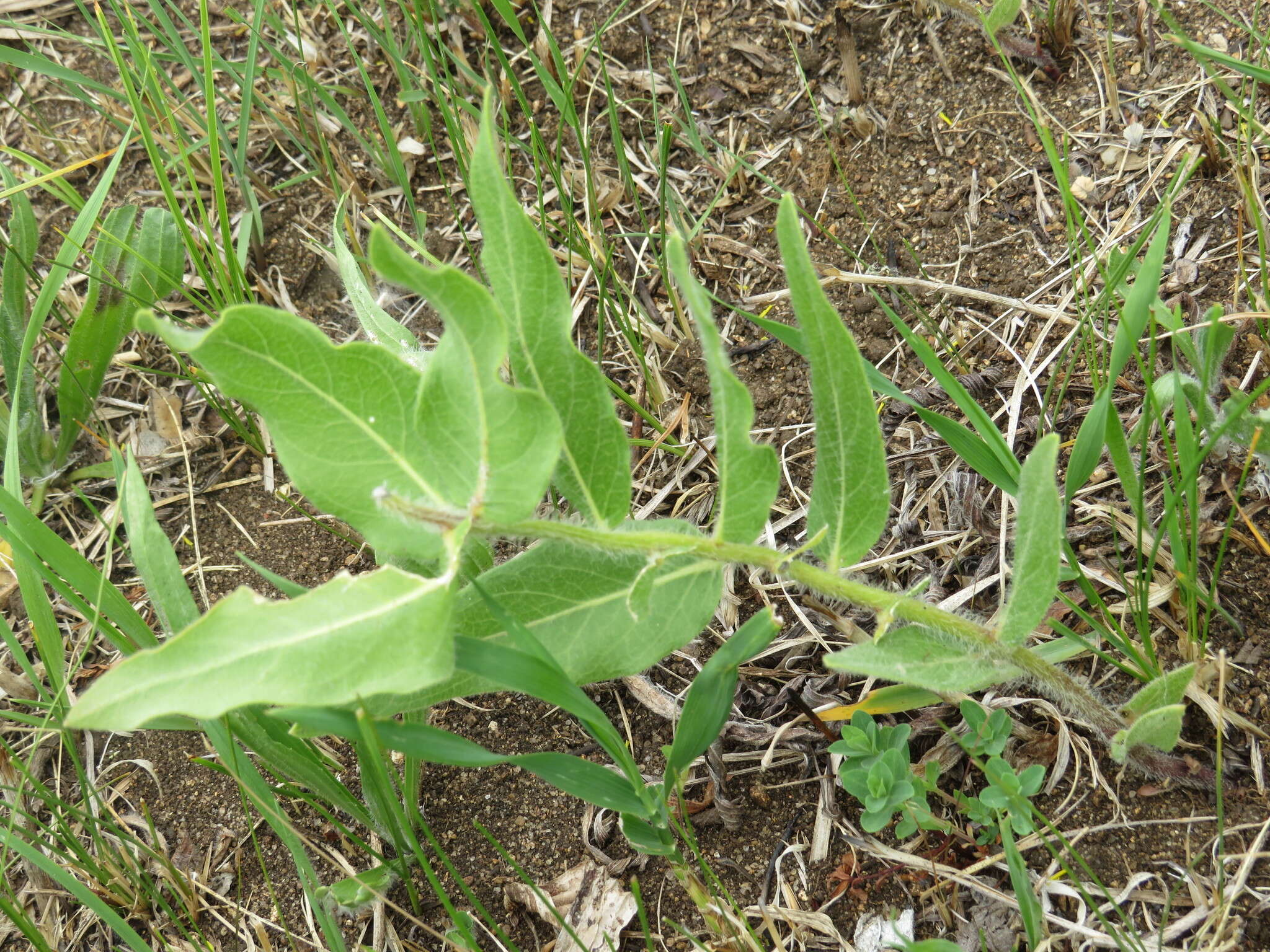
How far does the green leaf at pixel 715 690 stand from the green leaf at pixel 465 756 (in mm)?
92

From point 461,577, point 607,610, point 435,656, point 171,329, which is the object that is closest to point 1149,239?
point 607,610

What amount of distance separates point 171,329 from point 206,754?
4.25ft

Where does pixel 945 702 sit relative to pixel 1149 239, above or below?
below

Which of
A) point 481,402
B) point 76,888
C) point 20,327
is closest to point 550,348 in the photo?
point 481,402

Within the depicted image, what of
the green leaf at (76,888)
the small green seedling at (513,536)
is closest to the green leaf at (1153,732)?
the small green seedling at (513,536)

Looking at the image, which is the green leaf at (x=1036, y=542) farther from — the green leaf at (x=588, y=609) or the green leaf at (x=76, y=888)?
the green leaf at (x=76, y=888)

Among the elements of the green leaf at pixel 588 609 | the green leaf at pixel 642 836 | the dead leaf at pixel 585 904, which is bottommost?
the dead leaf at pixel 585 904

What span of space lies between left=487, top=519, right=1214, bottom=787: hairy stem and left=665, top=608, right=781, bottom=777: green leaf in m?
0.08

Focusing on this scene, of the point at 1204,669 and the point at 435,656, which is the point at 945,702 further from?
the point at 435,656

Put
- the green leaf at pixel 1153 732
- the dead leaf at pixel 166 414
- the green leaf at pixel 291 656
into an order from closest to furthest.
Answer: the green leaf at pixel 291 656 → the green leaf at pixel 1153 732 → the dead leaf at pixel 166 414

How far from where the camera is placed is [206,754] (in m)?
2.22

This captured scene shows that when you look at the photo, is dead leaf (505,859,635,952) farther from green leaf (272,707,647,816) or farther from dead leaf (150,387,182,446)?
Answer: dead leaf (150,387,182,446)

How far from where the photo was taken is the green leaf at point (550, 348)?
4.49 feet

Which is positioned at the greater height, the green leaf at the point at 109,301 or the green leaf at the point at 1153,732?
the green leaf at the point at 109,301
